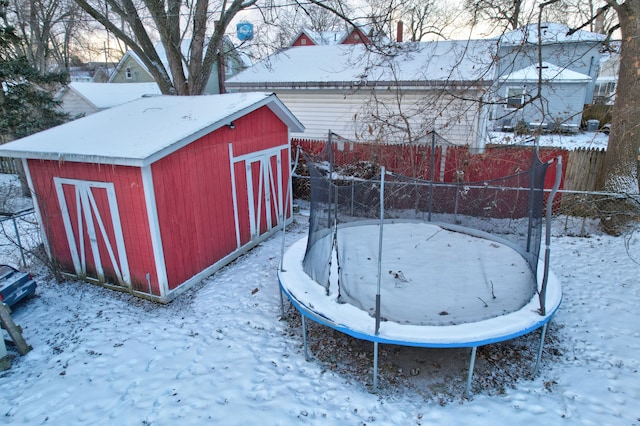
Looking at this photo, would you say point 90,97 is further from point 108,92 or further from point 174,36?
point 174,36

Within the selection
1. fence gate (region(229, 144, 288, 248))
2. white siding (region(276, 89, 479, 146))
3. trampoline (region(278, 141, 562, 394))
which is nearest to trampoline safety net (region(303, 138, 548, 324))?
trampoline (region(278, 141, 562, 394))

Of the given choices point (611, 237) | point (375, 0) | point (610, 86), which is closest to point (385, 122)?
point (375, 0)

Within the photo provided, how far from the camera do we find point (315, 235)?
18.4 feet

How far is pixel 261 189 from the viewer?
26.5 feet

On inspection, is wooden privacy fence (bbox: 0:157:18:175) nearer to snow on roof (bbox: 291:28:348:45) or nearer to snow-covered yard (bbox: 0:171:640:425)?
snow-covered yard (bbox: 0:171:640:425)

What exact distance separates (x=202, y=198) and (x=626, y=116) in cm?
822

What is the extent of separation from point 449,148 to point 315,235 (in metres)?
5.41

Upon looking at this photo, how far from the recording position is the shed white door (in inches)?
230

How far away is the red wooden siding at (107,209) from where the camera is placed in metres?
5.55

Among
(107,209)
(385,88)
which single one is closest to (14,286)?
(107,209)

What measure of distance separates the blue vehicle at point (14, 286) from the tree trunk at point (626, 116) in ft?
35.2

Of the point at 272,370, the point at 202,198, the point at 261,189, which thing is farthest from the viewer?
the point at 261,189

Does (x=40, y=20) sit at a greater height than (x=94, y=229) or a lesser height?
greater

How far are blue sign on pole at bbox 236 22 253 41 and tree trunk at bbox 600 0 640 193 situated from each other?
11855 mm
